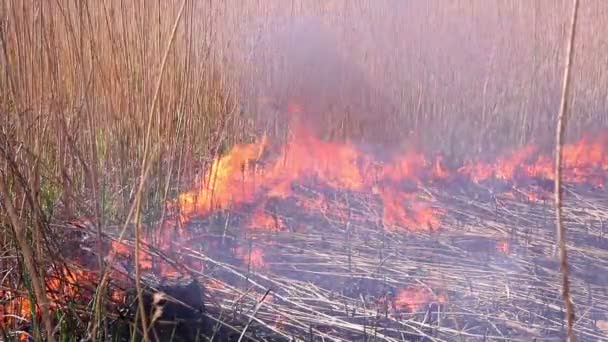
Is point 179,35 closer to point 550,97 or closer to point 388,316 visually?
point 388,316

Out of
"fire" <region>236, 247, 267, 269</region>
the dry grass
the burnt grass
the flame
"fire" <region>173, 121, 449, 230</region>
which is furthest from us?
the dry grass

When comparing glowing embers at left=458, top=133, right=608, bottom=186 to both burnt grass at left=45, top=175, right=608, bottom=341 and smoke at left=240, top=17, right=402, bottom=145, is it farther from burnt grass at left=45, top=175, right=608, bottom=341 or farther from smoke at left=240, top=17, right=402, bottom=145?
smoke at left=240, top=17, right=402, bottom=145

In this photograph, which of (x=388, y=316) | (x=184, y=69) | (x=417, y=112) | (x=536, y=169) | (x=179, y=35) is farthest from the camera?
(x=417, y=112)

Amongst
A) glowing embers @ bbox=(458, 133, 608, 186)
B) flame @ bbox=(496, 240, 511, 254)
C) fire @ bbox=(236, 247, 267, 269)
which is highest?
glowing embers @ bbox=(458, 133, 608, 186)

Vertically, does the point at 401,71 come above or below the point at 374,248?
above

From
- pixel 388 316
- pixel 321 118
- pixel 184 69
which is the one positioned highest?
pixel 184 69

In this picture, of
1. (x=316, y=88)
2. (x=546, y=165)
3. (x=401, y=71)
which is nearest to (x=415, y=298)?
(x=546, y=165)

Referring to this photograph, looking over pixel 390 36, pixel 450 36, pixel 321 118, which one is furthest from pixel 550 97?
pixel 321 118

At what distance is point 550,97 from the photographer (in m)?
3.59

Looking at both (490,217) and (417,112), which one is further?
(417,112)

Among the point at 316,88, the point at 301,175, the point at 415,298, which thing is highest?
the point at 316,88

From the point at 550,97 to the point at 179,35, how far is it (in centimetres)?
223

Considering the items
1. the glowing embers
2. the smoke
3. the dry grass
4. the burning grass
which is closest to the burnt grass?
the burning grass

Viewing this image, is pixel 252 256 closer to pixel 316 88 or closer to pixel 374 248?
pixel 374 248
